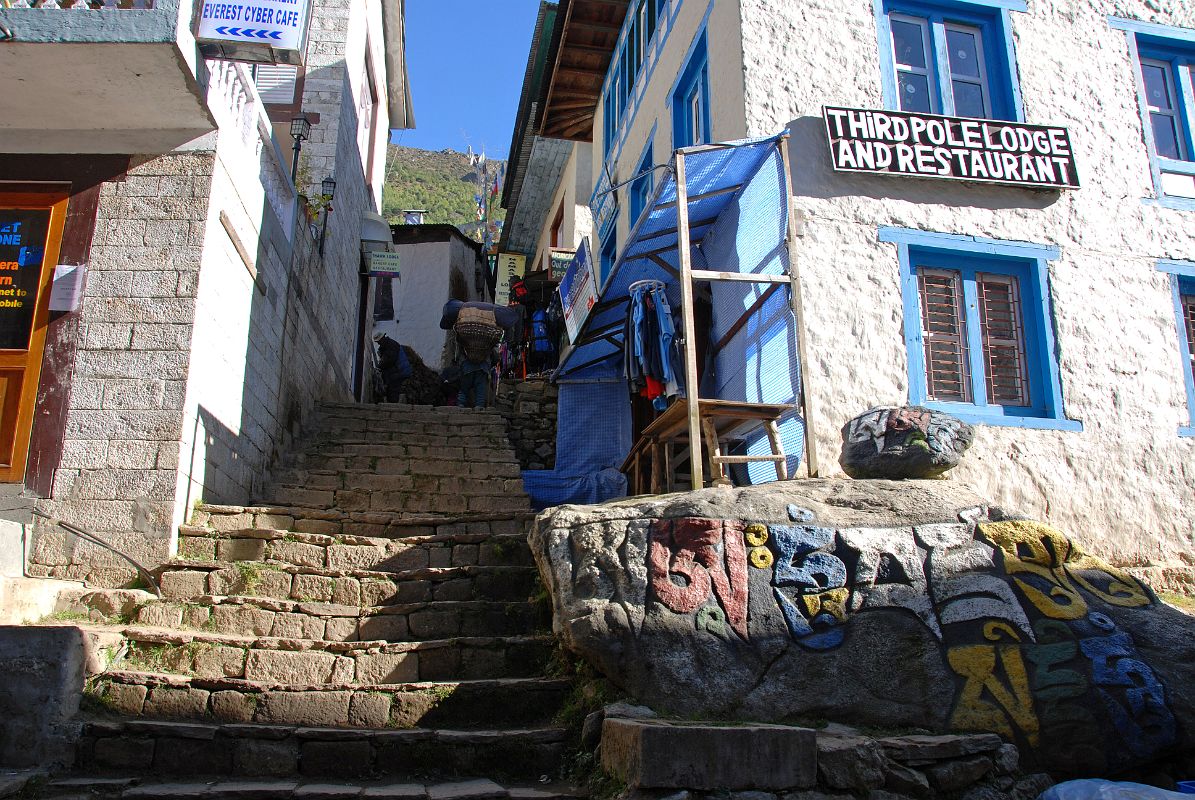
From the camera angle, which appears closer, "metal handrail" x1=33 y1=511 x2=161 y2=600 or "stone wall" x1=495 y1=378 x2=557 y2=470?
"metal handrail" x1=33 y1=511 x2=161 y2=600

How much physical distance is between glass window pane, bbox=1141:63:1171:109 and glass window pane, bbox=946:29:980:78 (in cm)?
176

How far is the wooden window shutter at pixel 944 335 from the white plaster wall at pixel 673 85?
221cm

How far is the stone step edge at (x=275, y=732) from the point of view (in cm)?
437

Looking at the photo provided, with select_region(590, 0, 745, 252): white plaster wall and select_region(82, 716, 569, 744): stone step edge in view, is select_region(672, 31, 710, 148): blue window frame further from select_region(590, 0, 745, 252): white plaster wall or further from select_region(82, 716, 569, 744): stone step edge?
select_region(82, 716, 569, 744): stone step edge

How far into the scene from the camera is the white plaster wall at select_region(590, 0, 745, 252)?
333 inches

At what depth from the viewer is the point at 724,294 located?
8406 millimetres

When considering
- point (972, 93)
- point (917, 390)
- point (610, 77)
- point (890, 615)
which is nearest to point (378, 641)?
point (890, 615)

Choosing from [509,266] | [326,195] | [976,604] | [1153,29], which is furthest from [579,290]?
[509,266]

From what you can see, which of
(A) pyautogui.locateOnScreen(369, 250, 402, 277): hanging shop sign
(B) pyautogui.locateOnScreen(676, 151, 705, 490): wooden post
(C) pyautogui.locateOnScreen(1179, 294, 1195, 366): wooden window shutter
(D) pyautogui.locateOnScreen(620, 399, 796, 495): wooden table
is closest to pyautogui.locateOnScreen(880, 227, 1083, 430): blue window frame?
(C) pyautogui.locateOnScreen(1179, 294, 1195, 366): wooden window shutter

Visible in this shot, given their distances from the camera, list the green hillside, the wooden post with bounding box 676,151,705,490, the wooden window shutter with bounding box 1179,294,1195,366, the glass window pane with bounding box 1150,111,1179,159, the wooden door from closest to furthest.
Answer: the wooden post with bounding box 676,151,705,490 < the wooden door < the wooden window shutter with bounding box 1179,294,1195,366 < the glass window pane with bounding box 1150,111,1179,159 < the green hillside

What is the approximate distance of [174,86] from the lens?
20.5 feet

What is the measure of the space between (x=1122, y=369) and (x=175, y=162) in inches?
316

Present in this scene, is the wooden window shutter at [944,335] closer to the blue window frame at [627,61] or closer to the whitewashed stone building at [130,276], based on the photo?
the blue window frame at [627,61]

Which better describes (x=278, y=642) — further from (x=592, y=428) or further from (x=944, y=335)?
(x=944, y=335)
